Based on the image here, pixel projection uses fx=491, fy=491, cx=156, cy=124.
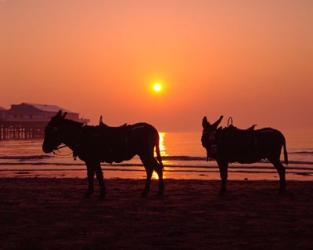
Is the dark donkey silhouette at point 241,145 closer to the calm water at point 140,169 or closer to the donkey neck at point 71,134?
the donkey neck at point 71,134

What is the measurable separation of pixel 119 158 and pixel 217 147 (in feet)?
9.51

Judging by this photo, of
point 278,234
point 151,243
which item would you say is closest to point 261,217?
point 278,234

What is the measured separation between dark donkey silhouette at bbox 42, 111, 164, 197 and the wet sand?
36.8 inches

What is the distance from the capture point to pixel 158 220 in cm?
991

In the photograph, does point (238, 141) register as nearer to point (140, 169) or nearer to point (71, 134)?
point (71, 134)

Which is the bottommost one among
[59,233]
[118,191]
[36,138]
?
[36,138]

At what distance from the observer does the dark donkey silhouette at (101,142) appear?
14141 millimetres

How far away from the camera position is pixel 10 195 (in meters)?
14.9

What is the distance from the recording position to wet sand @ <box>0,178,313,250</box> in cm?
774

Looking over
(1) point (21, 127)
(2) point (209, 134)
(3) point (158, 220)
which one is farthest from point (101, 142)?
Result: (1) point (21, 127)

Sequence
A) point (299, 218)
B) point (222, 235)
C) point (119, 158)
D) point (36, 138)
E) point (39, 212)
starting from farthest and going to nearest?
point (36, 138) < point (119, 158) < point (39, 212) < point (299, 218) < point (222, 235)

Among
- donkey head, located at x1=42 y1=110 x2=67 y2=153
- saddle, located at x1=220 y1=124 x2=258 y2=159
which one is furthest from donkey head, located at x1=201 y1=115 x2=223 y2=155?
donkey head, located at x1=42 y1=110 x2=67 y2=153

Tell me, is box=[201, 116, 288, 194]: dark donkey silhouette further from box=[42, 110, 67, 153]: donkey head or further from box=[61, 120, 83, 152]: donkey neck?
box=[42, 110, 67, 153]: donkey head

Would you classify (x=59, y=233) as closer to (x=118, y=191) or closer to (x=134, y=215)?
(x=134, y=215)
